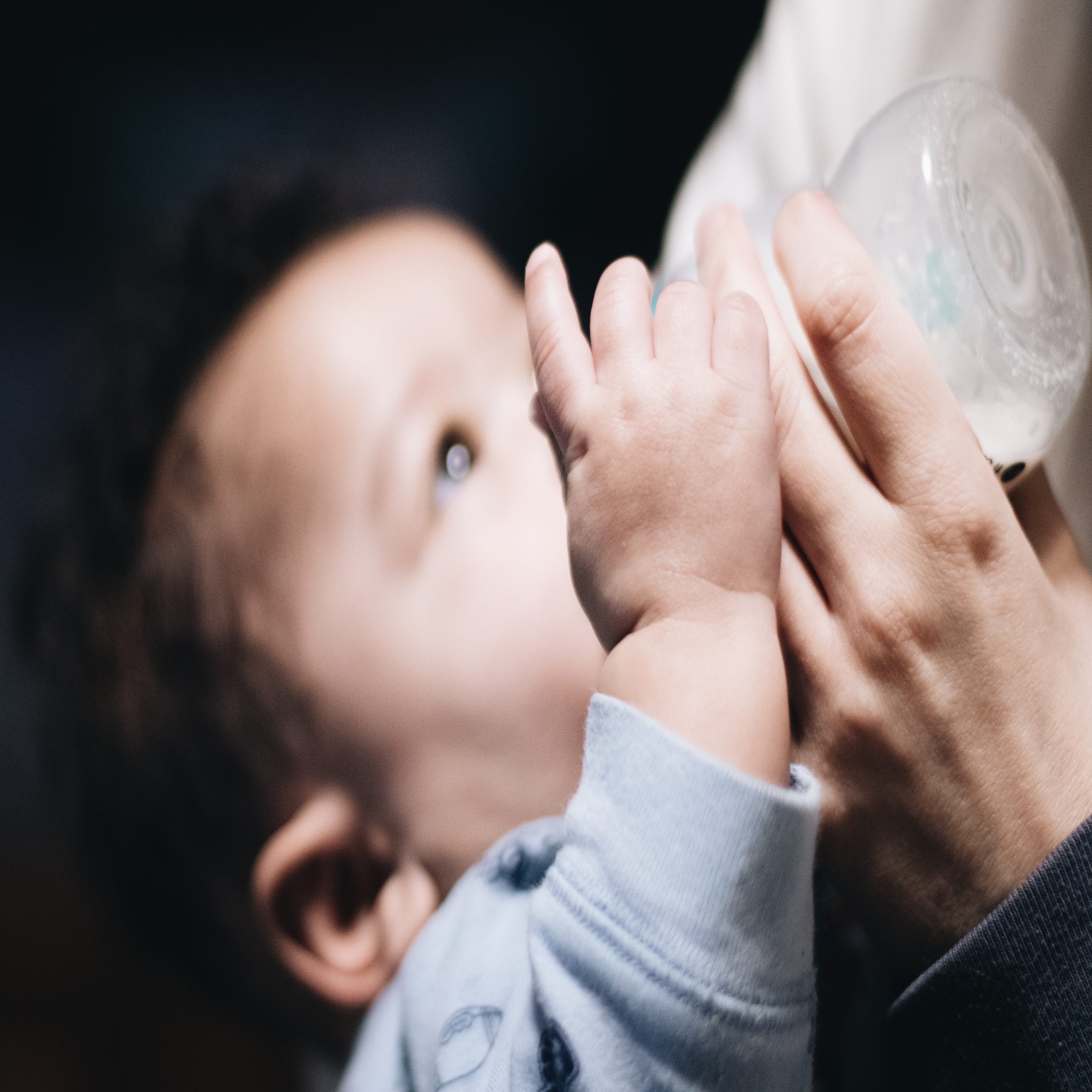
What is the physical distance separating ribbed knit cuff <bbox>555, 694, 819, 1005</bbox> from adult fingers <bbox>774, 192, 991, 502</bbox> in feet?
0.50

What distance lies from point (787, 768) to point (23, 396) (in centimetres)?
85

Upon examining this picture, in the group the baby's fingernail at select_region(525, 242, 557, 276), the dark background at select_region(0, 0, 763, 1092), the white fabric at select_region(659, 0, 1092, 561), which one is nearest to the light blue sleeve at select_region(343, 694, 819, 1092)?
the baby's fingernail at select_region(525, 242, 557, 276)

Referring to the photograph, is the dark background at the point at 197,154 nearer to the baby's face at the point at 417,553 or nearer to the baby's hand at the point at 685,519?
the baby's face at the point at 417,553

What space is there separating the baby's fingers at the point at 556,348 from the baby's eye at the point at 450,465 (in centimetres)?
18

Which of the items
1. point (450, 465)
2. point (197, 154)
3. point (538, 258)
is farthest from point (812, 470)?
point (197, 154)

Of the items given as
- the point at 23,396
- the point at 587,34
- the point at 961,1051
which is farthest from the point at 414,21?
the point at 961,1051

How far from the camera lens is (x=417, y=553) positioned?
595 millimetres

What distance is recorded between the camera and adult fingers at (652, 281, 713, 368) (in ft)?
1.32

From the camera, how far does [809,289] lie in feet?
1.34

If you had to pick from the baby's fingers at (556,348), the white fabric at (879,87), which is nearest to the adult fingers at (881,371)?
the baby's fingers at (556,348)

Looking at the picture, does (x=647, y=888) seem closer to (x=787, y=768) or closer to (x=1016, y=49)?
(x=787, y=768)

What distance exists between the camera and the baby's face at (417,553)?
0.56m

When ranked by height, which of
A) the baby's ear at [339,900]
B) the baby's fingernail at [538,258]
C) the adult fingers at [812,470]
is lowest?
the baby's ear at [339,900]

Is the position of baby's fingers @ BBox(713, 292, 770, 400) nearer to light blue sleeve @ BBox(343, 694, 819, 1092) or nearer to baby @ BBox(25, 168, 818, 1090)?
baby @ BBox(25, 168, 818, 1090)
